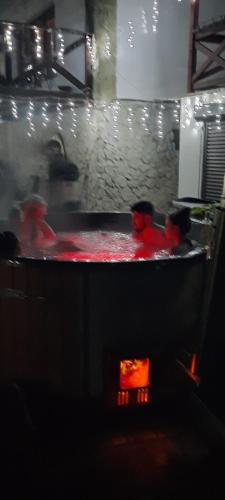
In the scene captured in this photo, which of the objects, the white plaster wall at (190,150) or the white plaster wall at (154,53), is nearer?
the white plaster wall at (190,150)

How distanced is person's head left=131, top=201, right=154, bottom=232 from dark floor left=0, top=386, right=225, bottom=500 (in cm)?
227

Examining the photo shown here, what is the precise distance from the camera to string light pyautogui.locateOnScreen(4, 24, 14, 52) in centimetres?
824

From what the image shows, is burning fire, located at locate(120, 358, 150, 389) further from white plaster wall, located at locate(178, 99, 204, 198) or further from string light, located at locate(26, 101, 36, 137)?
string light, located at locate(26, 101, 36, 137)

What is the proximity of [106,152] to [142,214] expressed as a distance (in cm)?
479

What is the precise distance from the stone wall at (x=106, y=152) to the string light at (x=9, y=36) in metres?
1.19

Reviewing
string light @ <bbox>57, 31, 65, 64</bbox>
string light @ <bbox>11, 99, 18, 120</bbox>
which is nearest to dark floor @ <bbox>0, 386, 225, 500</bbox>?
string light @ <bbox>11, 99, 18, 120</bbox>

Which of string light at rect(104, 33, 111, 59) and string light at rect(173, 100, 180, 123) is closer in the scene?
string light at rect(173, 100, 180, 123)

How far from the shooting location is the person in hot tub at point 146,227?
5.17 metres

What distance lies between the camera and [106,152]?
9.66 m

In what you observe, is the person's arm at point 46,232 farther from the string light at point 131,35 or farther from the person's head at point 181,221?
the string light at point 131,35

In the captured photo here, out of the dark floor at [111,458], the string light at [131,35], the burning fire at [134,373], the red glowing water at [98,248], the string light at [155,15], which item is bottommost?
the dark floor at [111,458]

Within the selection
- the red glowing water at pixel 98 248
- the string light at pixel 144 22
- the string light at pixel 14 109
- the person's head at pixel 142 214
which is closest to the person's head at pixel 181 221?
the person's head at pixel 142 214

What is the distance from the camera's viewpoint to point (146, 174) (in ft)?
31.9

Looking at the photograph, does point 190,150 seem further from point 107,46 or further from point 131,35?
point 107,46
